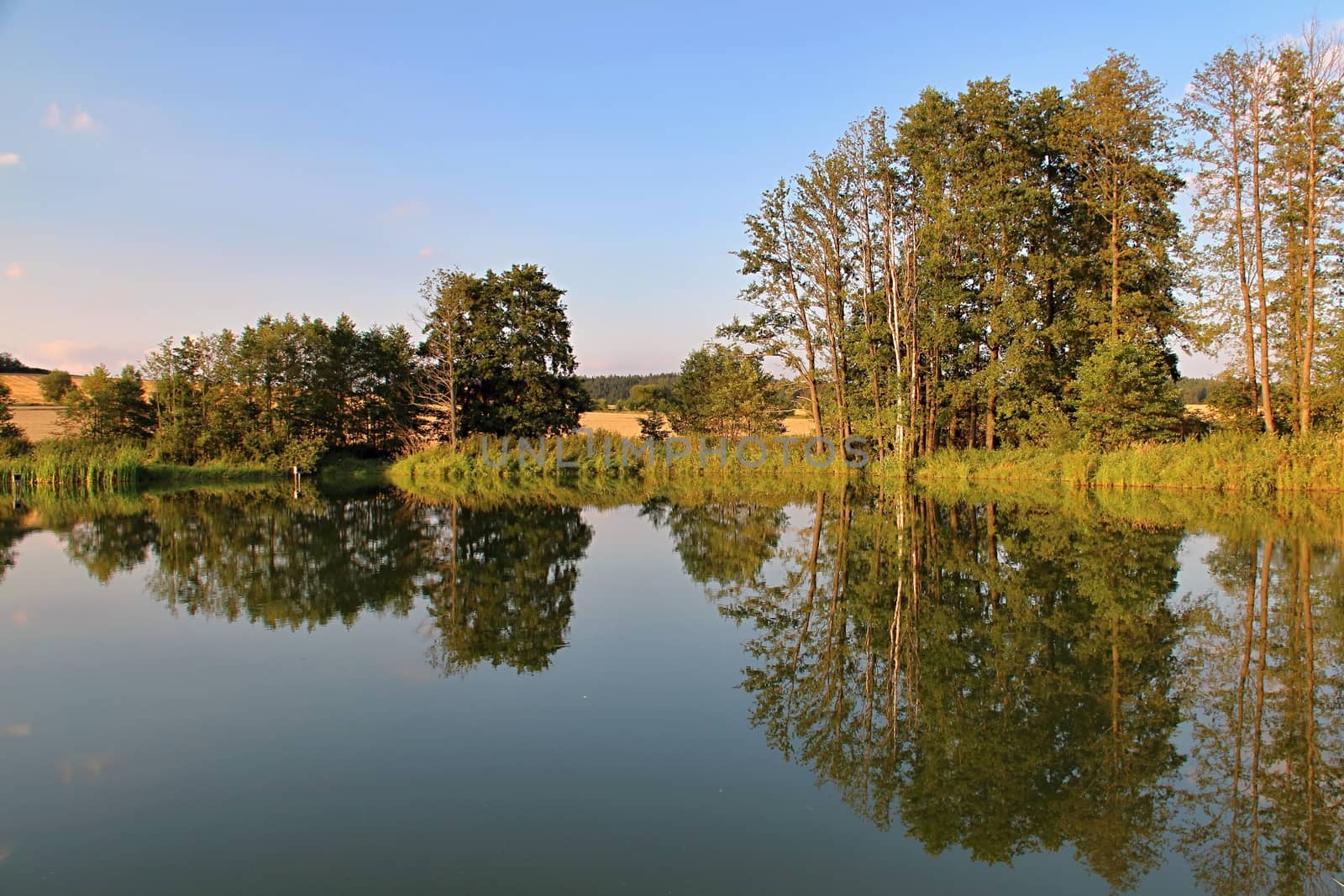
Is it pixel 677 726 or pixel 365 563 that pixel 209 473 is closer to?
pixel 365 563

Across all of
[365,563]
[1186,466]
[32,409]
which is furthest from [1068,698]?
[32,409]

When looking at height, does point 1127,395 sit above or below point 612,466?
above

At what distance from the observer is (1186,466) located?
18.6m

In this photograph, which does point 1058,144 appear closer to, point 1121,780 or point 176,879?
point 1121,780

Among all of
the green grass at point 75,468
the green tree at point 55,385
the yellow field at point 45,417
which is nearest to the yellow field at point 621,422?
the yellow field at point 45,417

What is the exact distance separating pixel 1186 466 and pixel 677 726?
18330 mm

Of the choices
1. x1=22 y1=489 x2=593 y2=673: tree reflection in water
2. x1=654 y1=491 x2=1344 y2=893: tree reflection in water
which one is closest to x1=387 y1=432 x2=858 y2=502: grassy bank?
x1=22 y1=489 x2=593 y2=673: tree reflection in water

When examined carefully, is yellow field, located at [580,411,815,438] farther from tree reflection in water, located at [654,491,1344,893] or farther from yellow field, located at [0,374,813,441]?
tree reflection in water, located at [654,491,1344,893]

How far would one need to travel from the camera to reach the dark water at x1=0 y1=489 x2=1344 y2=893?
10.5 feet

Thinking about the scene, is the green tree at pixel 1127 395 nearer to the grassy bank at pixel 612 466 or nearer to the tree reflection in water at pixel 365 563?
the grassy bank at pixel 612 466

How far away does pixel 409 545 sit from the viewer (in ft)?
36.7

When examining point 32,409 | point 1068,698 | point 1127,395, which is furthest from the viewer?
point 32,409

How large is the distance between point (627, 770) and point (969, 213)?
20600mm

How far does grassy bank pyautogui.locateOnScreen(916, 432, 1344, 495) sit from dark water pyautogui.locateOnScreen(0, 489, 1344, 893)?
9829 millimetres
